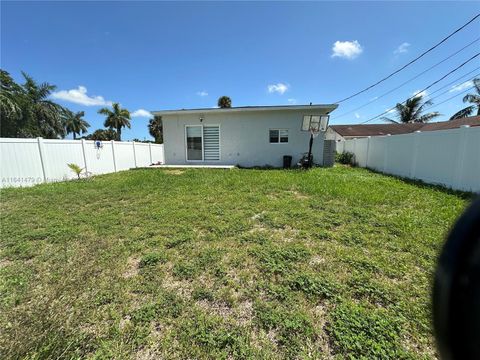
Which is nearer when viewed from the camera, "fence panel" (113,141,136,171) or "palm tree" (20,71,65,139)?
"fence panel" (113,141,136,171)

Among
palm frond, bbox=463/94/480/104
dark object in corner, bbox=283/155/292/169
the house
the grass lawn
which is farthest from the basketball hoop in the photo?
palm frond, bbox=463/94/480/104

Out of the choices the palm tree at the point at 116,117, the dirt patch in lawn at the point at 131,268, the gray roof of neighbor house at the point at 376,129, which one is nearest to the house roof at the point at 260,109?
the dirt patch in lawn at the point at 131,268

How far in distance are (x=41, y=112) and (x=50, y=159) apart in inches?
630

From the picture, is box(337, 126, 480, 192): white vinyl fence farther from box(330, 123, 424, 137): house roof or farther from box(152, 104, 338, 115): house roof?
box(330, 123, 424, 137): house roof

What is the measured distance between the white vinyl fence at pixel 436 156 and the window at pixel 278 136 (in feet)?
15.0

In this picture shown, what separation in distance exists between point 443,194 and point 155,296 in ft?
23.2

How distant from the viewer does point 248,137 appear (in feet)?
41.8

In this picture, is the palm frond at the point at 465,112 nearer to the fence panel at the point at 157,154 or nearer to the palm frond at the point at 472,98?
the palm frond at the point at 472,98

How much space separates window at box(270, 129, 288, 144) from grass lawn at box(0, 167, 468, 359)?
778 cm

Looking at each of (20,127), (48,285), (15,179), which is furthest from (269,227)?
(20,127)

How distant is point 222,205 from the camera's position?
5285mm

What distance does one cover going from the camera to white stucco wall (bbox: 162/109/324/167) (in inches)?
484

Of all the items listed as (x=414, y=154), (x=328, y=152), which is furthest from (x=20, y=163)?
(x=414, y=154)

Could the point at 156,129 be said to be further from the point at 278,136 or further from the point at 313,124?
the point at 313,124
